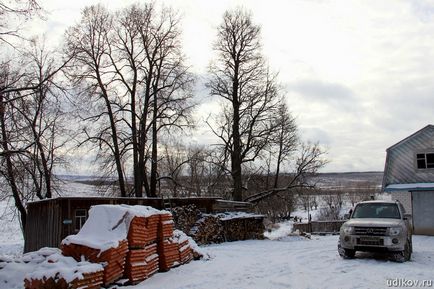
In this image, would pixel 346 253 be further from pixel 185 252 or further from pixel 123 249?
pixel 123 249

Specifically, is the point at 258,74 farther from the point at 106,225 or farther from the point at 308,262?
the point at 106,225

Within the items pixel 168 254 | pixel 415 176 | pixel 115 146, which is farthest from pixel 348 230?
pixel 115 146

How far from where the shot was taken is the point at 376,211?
55.3 feet

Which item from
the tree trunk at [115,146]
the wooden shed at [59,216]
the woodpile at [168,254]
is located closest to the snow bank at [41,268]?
the woodpile at [168,254]

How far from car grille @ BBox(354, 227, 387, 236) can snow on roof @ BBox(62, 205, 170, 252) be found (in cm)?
698

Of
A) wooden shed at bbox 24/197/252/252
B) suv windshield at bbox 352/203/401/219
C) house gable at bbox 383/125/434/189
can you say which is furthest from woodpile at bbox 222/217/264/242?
suv windshield at bbox 352/203/401/219

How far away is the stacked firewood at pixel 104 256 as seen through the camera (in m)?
11.1

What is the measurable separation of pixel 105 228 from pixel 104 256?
1162 millimetres

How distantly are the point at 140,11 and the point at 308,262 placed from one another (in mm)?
26801

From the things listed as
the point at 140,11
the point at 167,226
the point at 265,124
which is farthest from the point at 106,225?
the point at 265,124

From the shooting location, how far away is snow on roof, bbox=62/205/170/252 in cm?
1145

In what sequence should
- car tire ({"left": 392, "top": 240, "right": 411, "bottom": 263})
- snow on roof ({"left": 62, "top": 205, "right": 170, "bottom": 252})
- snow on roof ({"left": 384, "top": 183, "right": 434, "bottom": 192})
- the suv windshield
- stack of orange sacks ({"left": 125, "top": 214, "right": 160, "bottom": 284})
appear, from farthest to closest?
snow on roof ({"left": 384, "top": 183, "right": 434, "bottom": 192}) → the suv windshield → car tire ({"left": 392, "top": 240, "right": 411, "bottom": 263}) → stack of orange sacks ({"left": 125, "top": 214, "right": 160, "bottom": 284}) → snow on roof ({"left": 62, "top": 205, "right": 170, "bottom": 252})

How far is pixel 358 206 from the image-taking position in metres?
17.4

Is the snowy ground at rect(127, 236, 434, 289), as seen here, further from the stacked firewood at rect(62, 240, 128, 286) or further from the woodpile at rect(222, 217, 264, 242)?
the woodpile at rect(222, 217, 264, 242)
